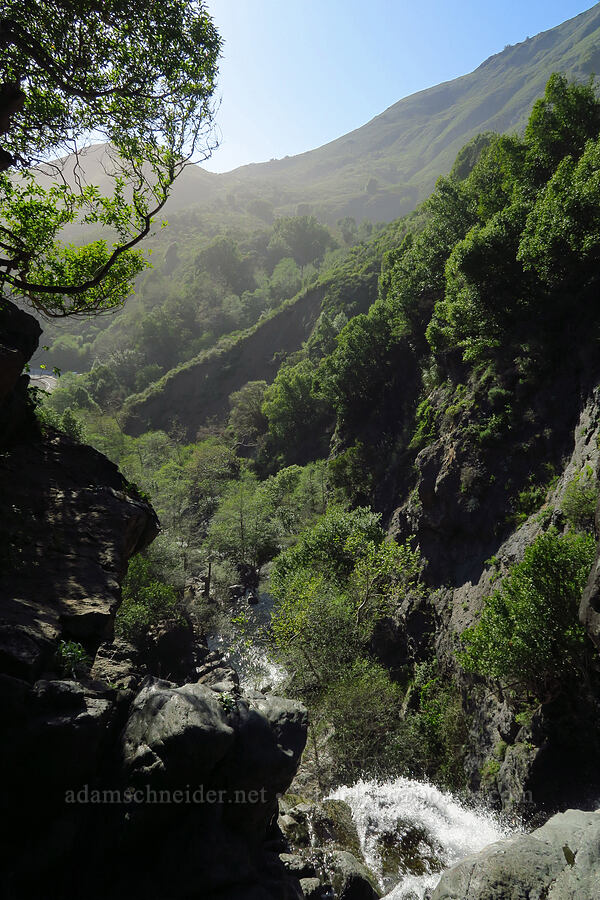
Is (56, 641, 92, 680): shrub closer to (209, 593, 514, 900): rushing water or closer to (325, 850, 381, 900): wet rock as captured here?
(325, 850, 381, 900): wet rock

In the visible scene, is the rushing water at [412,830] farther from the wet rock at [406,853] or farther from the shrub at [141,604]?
the shrub at [141,604]

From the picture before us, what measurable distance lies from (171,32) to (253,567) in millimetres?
37514

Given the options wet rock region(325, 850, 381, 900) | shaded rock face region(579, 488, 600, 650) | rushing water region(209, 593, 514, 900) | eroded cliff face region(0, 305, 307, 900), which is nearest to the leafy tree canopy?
eroded cliff face region(0, 305, 307, 900)

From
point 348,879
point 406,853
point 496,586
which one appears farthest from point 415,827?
point 496,586

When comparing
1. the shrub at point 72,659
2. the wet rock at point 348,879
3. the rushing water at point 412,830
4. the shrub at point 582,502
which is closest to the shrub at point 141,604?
the rushing water at point 412,830

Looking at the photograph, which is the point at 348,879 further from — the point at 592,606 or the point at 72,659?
the point at 72,659

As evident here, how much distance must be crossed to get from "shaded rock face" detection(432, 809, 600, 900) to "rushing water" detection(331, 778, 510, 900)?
238 inches

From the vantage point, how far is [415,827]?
15.2m

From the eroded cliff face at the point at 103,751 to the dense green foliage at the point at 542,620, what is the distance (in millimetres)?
7095

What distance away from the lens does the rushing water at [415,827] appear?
43.9ft

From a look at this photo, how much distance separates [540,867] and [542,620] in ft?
19.9

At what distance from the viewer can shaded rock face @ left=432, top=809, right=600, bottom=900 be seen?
7.07m

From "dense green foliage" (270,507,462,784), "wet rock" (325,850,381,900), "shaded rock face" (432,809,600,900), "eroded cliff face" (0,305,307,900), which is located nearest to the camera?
"eroded cliff face" (0,305,307,900)

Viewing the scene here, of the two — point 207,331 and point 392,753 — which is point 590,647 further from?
point 207,331
